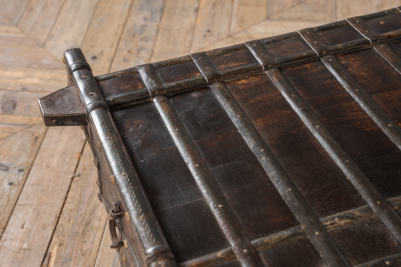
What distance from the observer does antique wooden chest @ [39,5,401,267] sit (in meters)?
0.90

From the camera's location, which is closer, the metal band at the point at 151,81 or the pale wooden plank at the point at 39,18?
the metal band at the point at 151,81

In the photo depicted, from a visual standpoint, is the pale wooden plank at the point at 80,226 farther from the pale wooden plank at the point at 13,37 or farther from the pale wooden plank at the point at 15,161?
the pale wooden plank at the point at 13,37

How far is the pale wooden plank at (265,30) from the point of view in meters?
2.53

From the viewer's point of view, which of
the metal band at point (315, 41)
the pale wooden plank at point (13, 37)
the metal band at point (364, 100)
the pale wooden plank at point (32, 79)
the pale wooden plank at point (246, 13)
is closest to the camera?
the metal band at point (364, 100)

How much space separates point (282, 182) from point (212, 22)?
188 centimetres

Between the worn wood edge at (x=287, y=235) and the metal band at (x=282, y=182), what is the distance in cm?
2

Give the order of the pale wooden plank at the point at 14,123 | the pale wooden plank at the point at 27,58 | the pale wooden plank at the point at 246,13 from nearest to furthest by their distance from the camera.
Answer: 1. the pale wooden plank at the point at 14,123
2. the pale wooden plank at the point at 27,58
3. the pale wooden plank at the point at 246,13

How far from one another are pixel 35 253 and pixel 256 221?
1.08 m

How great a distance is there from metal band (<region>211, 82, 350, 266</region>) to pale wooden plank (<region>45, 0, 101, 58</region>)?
62.2 inches

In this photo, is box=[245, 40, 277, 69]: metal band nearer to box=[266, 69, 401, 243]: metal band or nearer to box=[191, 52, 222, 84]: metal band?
box=[266, 69, 401, 243]: metal band

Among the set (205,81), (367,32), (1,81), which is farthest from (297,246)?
(1,81)

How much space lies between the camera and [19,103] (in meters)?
2.18

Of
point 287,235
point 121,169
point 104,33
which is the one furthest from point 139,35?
point 287,235

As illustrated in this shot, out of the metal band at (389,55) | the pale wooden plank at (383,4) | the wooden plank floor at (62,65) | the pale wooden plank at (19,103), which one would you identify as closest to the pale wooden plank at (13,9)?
the wooden plank floor at (62,65)
